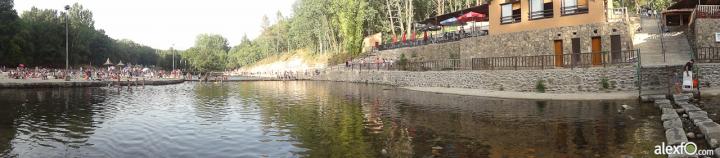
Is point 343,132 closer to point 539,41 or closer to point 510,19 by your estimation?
point 539,41

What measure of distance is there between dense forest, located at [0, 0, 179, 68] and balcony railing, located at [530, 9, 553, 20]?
1931 inches

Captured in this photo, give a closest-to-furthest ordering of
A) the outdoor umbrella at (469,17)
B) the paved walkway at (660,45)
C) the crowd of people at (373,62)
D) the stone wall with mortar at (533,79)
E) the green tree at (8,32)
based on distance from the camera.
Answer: the stone wall with mortar at (533,79) → the paved walkway at (660,45) → the outdoor umbrella at (469,17) → the crowd of people at (373,62) → the green tree at (8,32)

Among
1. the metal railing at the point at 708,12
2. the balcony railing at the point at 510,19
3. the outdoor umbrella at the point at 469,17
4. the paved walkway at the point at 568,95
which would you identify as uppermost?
the outdoor umbrella at the point at 469,17

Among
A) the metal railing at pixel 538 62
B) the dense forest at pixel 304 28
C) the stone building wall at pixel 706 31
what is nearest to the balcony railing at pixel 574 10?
the metal railing at pixel 538 62

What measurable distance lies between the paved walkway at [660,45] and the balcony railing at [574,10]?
500 centimetres

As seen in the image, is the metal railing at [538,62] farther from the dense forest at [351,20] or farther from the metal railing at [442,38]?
the dense forest at [351,20]

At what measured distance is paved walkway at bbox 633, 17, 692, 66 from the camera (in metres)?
28.9

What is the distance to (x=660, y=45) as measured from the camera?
3309cm

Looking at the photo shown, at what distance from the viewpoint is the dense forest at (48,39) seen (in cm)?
7125

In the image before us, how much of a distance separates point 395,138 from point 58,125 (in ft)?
42.2

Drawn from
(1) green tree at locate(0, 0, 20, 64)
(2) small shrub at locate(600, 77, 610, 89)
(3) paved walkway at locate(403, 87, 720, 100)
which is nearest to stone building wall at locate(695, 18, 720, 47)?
(3) paved walkway at locate(403, 87, 720, 100)

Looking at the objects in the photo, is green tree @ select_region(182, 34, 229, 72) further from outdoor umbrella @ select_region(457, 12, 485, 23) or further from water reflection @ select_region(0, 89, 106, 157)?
water reflection @ select_region(0, 89, 106, 157)

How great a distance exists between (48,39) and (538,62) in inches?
3446

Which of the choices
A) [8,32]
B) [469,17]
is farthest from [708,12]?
[8,32]
